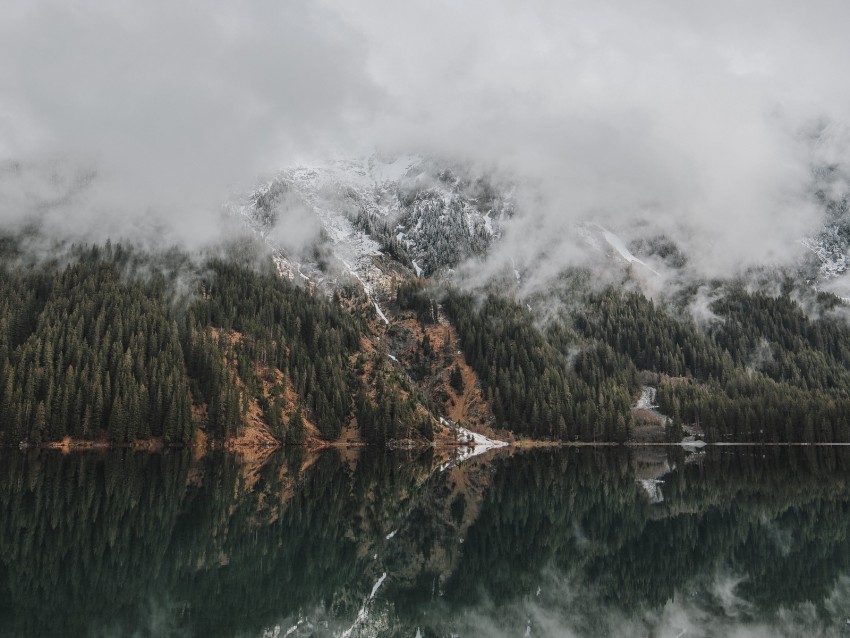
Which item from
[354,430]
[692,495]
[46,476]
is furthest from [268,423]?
[692,495]

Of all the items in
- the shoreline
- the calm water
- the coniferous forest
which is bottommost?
the calm water

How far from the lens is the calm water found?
24953 millimetres

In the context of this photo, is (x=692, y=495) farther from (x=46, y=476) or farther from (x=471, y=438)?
(x=471, y=438)

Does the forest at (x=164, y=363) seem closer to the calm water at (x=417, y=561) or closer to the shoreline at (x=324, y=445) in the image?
the shoreline at (x=324, y=445)

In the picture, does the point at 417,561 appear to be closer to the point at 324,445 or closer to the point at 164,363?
the point at 164,363

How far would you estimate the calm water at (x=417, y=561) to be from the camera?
24953 mm

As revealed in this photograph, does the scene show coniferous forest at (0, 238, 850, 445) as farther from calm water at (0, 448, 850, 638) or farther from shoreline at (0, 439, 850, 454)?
calm water at (0, 448, 850, 638)

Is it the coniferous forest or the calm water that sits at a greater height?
the coniferous forest

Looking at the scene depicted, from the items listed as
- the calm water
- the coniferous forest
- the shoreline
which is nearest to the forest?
the coniferous forest

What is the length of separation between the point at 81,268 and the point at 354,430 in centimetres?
9261

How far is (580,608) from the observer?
1076 inches

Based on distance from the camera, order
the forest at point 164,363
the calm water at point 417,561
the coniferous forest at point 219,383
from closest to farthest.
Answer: the calm water at point 417,561 < the forest at point 164,363 < the coniferous forest at point 219,383

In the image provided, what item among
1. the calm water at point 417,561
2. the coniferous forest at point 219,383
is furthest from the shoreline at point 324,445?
the calm water at point 417,561

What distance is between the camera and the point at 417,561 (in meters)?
34.5
